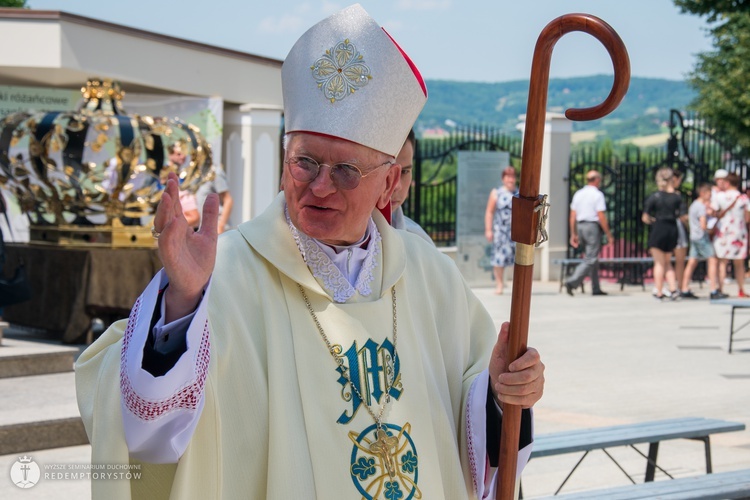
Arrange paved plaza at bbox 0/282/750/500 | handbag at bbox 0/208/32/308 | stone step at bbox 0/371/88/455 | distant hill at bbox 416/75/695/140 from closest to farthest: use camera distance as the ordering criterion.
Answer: stone step at bbox 0/371/88/455
paved plaza at bbox 0/282/750/500
handbag at bbox 0/208/32/308
distant hill at bbox 416/75/695/140

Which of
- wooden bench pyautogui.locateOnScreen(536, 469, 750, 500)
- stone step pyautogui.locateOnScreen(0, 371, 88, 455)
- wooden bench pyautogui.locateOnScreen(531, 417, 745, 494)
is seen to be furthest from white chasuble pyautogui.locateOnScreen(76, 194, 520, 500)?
stone step pyautogui.locateOnScreen(0, 371, 88, 455)

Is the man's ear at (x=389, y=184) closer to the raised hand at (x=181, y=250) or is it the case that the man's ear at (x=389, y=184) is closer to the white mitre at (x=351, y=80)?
the white mitre at (x=351, y=80)

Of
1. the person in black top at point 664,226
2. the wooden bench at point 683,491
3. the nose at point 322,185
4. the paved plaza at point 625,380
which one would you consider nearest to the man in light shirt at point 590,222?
the paved plaza at point 625,380

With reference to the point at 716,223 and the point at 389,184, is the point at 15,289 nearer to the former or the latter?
the point at 389,184

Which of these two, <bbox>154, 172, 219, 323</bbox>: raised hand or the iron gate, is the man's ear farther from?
the iron gate

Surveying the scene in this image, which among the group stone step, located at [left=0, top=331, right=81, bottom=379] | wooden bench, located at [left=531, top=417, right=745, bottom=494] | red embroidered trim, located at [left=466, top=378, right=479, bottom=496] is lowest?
wooden bench, located at [left=531, top=417, right=745, bottom=494]

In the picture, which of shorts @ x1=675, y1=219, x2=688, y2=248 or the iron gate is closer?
shorts @ x1=675, y1=219, x2=688, y2=248

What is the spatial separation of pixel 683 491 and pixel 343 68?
2608 millimetres

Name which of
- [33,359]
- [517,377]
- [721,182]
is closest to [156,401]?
[517,377]

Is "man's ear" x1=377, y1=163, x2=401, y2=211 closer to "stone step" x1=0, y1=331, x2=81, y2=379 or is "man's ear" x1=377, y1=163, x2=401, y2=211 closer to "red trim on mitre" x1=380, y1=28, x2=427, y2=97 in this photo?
"red trim on mitre" x1=380, y1=28, x2=427, y2=97

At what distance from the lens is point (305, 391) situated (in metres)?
2.73

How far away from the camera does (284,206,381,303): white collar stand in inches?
113

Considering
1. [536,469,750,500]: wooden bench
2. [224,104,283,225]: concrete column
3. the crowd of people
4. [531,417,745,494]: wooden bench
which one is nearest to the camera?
[536,469,750,500]: wooden bench

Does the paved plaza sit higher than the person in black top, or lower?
lower
